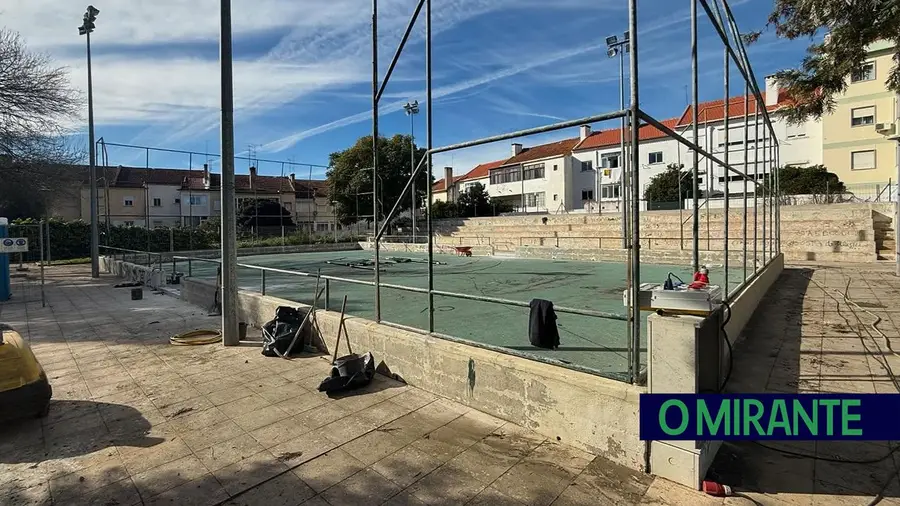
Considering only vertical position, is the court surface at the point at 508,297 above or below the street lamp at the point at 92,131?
below

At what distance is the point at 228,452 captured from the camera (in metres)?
2.91

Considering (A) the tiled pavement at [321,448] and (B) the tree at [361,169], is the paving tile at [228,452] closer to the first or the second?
(A) the tiled pavement at [321,448]

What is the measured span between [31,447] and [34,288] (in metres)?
12.5

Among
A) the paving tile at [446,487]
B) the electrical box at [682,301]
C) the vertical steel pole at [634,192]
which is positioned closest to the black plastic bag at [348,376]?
the paving tile at [446,487]

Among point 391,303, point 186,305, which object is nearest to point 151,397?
point 391,303

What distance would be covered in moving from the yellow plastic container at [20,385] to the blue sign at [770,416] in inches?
170

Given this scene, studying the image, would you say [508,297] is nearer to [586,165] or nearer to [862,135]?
[862,135]

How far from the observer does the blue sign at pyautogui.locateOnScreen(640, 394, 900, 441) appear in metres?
2.42

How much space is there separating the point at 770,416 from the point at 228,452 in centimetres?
331

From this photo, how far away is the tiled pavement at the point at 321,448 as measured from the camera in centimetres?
239

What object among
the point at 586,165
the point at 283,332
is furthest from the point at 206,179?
the point at 283,332

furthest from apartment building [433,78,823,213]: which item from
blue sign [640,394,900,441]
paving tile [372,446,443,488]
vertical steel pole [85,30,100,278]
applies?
paving tile [372,446,443,488]

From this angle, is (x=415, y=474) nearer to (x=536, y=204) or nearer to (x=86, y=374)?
(x=86, y=374)

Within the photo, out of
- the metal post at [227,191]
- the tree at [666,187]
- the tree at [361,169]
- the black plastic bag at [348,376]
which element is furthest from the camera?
the tree at [361,169]
